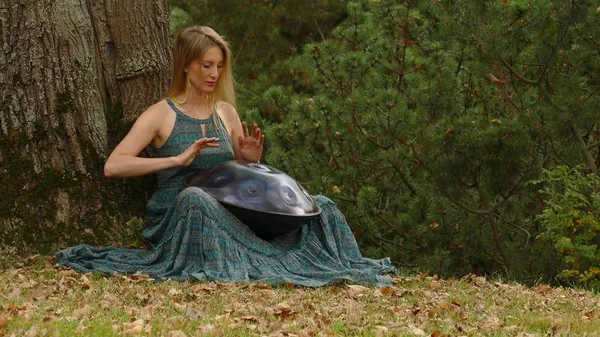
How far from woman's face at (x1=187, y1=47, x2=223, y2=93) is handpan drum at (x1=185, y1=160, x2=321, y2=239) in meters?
0.50

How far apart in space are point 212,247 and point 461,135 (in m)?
3.88

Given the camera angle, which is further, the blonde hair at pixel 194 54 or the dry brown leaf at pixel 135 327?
the blonde hair at pixel 194 54

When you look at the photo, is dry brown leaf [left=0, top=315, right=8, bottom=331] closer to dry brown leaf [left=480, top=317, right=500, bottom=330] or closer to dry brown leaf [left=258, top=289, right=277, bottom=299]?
dry brown leaf [left=258, top=289, right=277, bottom=299]

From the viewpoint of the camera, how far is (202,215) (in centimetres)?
711

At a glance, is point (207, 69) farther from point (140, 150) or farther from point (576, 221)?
point (576, 221)

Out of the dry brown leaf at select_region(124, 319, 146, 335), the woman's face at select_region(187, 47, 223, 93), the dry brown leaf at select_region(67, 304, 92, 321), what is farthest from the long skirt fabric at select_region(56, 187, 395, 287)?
the dry brown leaf at select_region(124, 319, 146, 335)

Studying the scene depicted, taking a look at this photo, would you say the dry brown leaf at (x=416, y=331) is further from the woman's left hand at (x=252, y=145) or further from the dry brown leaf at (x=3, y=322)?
the woman's left hand at (x=252, y=145)

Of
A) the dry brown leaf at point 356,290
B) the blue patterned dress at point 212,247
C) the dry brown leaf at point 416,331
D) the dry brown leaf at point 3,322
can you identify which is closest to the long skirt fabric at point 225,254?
the blue patterned dress at point 212,247

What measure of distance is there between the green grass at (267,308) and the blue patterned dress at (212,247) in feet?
0.53

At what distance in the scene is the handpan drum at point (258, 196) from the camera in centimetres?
724

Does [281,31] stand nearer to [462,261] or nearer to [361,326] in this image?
[462,261]

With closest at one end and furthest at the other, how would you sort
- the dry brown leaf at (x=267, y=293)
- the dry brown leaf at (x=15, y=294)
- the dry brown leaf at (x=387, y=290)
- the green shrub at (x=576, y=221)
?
the dry brown leaf at (x=15, y=294)
the dry brown leaf at (x=267, y=293)
the dry brown leaf at (x=387, y=290)
the green shrub at (x=576, y=221)

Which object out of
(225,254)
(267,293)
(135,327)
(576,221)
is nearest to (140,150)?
(225,254)

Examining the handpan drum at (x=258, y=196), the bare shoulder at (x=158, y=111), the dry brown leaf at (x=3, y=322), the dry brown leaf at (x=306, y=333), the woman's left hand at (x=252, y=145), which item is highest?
the bare shoulder at (x=158, y=111)
